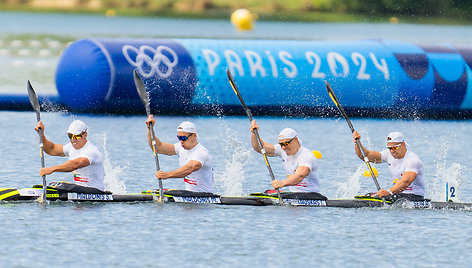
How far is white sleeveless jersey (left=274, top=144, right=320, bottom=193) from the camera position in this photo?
2033 centimetres

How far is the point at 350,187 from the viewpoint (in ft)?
78.6

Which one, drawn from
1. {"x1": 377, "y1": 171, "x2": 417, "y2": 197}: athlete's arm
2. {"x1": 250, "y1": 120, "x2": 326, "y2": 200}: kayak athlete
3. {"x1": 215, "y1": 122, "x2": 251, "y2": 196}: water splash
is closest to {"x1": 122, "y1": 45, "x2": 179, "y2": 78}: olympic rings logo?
{"x1": 215, "y1": 122, "x2": 251, "y2": 196}: water splash

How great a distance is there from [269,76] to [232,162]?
25.4ft

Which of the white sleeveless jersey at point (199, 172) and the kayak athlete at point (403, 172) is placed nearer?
the white sleeveless jersey at point (199, 172)

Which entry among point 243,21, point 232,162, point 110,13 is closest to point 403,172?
point 232,162

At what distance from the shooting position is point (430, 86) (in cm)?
3484

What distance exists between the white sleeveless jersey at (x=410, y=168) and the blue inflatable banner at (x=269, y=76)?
1336 cm

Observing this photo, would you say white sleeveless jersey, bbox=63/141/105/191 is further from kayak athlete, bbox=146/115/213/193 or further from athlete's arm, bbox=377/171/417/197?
athlete's arm, bbox=377/171/417/197

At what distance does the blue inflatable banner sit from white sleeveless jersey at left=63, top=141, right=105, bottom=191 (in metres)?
12.4

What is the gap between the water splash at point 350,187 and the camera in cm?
2332

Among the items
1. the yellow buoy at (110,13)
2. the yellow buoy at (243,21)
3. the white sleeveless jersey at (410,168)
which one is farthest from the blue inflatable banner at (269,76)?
the yellow buoy at (110,13)

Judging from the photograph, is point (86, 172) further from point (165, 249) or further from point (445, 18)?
point (445, 18)

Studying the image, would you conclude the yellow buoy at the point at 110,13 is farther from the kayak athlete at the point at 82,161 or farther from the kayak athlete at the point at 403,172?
the kayak athlete at the point at 403,172

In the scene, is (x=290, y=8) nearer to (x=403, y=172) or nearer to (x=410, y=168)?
(x=403, y=172)
